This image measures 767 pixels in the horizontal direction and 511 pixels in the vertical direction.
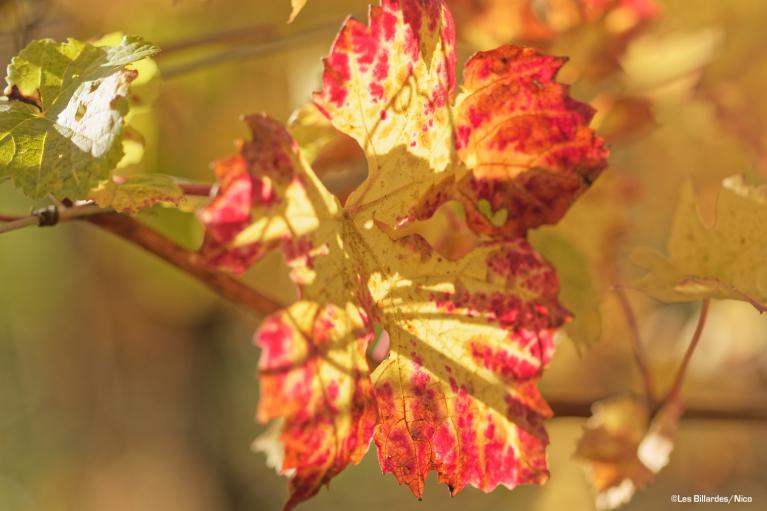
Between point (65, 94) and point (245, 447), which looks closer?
point (65, 94)

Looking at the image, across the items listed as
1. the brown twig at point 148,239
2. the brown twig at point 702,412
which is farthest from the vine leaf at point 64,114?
the brown twig at point 702,412

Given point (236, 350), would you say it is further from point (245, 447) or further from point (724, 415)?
point (724, 415)

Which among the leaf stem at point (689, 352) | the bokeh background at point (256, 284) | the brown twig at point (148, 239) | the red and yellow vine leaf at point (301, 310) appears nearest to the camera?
the red and yellow vine leaf at point (301, 310)

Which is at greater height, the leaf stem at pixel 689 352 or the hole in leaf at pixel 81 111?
the hole in leaf at pixel 81 111

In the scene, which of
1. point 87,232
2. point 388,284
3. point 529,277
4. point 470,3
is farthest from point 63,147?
point 87,232

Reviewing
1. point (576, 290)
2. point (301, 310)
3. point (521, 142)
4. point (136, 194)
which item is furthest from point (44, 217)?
point (576, 290)

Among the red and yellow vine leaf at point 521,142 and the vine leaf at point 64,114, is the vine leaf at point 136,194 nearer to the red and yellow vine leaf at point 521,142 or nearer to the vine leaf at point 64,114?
the vine leaf at point 64,114
